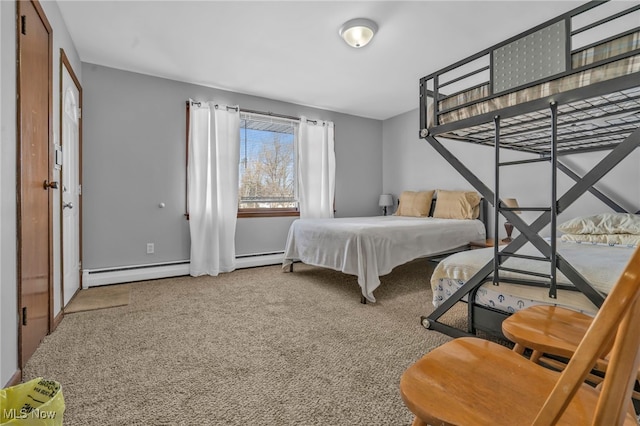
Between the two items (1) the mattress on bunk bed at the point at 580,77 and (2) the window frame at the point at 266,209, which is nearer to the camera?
(1) the mattress on bunk bed at the point at 580,77

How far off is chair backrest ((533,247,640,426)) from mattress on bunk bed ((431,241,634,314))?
122 centimetres

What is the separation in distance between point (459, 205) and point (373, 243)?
1866 millimetres

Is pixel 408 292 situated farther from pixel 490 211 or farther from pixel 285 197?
pixel 285 197

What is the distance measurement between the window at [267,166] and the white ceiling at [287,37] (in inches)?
24.8

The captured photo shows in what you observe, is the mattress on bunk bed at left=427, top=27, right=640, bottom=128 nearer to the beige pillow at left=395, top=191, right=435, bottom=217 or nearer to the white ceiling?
the white ceiling

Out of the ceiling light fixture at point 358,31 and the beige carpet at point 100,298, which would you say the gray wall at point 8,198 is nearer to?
the beige carpet at point 100,298

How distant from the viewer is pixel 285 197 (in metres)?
4.65

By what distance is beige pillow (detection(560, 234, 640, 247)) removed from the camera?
7.42 feet

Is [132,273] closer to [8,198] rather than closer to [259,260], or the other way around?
[259,260]

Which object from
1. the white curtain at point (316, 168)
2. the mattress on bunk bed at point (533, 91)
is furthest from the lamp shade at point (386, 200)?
the mattress on bunk bed at point (533, 91)

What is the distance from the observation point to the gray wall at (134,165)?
3.35 metres

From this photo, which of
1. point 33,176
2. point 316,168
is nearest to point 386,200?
point 316,168

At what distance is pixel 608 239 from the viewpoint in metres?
2.36

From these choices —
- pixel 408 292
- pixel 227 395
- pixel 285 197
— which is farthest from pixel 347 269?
pixel 285 197
